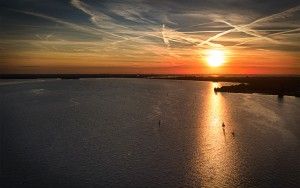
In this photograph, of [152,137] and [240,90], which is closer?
[152,137]

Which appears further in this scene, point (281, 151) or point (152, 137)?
point (152, 137)

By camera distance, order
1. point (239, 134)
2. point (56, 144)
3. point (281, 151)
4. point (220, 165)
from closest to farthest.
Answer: point (220, 165)
point (281, 151)
point (56, 144)
point (239, 134)

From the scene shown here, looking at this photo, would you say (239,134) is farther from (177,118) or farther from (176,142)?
(177,118)

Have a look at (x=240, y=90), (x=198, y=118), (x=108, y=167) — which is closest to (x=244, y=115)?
(x=198, y=118)

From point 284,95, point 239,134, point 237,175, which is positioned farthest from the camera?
point 284,95

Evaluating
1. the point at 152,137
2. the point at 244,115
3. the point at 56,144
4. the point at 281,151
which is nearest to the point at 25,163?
the point at 56,144

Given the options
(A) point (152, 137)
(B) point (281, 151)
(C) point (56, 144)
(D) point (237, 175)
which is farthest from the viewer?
(A) point (152, 137)

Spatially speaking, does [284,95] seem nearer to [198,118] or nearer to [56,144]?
[198,118]

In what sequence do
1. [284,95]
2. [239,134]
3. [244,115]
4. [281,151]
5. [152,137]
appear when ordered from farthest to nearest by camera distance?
[284,95] < [244,115] < [239,134] < [152,137] < [281,151]

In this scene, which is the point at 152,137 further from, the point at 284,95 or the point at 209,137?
the point at 284,95
